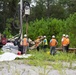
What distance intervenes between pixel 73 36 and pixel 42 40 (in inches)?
353

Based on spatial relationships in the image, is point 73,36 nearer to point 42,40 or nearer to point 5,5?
point 42,40

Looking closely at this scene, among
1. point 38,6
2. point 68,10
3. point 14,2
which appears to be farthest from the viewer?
point 38,6

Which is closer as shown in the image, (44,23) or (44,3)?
(44,23)

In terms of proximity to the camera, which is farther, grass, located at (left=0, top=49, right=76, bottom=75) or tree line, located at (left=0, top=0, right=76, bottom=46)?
tree line, located at (left=0, top=0, right=76, bottom=46)

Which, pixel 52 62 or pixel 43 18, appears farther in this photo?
pixel 43 18

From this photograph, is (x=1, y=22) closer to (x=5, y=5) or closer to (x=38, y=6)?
(x=5, y=5)

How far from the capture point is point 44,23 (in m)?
50.9

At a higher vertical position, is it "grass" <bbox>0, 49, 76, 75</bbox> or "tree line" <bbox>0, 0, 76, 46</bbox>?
"grass" <bbox>0, 49, 76, 75</bbox>

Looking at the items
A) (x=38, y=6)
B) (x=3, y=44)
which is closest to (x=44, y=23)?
(x=3, y=44)

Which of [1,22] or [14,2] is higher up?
[14,2]

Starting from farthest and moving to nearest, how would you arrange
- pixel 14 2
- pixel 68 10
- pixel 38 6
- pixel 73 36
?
pixel 38 6 < pixel 68 10 < pixel 14 2 < pixel 73 36

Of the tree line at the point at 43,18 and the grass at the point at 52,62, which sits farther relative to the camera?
the tree line at the point at 43,18

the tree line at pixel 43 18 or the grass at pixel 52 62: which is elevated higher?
the grass at pixel 52 62

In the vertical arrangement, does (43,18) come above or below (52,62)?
below
